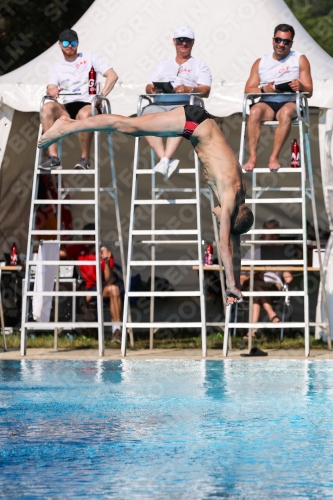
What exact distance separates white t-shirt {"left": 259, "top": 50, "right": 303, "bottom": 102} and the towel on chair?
3.28 m

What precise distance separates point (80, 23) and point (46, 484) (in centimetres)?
916

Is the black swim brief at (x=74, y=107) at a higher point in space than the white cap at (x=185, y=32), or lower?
lower

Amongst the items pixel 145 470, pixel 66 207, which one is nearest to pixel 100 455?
pixel 145 470

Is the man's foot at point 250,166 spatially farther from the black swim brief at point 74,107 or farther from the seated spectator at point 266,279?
the seated spectator at point 266,279

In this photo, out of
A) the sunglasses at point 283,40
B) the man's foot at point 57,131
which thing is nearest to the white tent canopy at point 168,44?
the sunglasses at point 283,40

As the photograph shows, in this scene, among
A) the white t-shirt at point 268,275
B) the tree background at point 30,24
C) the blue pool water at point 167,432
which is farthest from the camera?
the tree background at point 30,24

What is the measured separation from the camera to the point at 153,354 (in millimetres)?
10773

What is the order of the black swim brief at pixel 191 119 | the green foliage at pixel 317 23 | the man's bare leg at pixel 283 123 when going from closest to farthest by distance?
the black swim brief at pixel 191 119 → the man's bare leg at pixel 283 123 → the green foliage at pixel 317 23

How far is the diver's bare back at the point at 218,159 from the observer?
7.62m

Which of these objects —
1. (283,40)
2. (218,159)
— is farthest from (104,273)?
(218,159)

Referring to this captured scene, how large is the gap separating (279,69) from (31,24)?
497 inches

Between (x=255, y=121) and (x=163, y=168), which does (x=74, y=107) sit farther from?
(x=255, y=121)

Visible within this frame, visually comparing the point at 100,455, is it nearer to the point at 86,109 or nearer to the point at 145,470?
the point at 145,470

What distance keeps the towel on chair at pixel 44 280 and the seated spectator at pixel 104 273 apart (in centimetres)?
67
